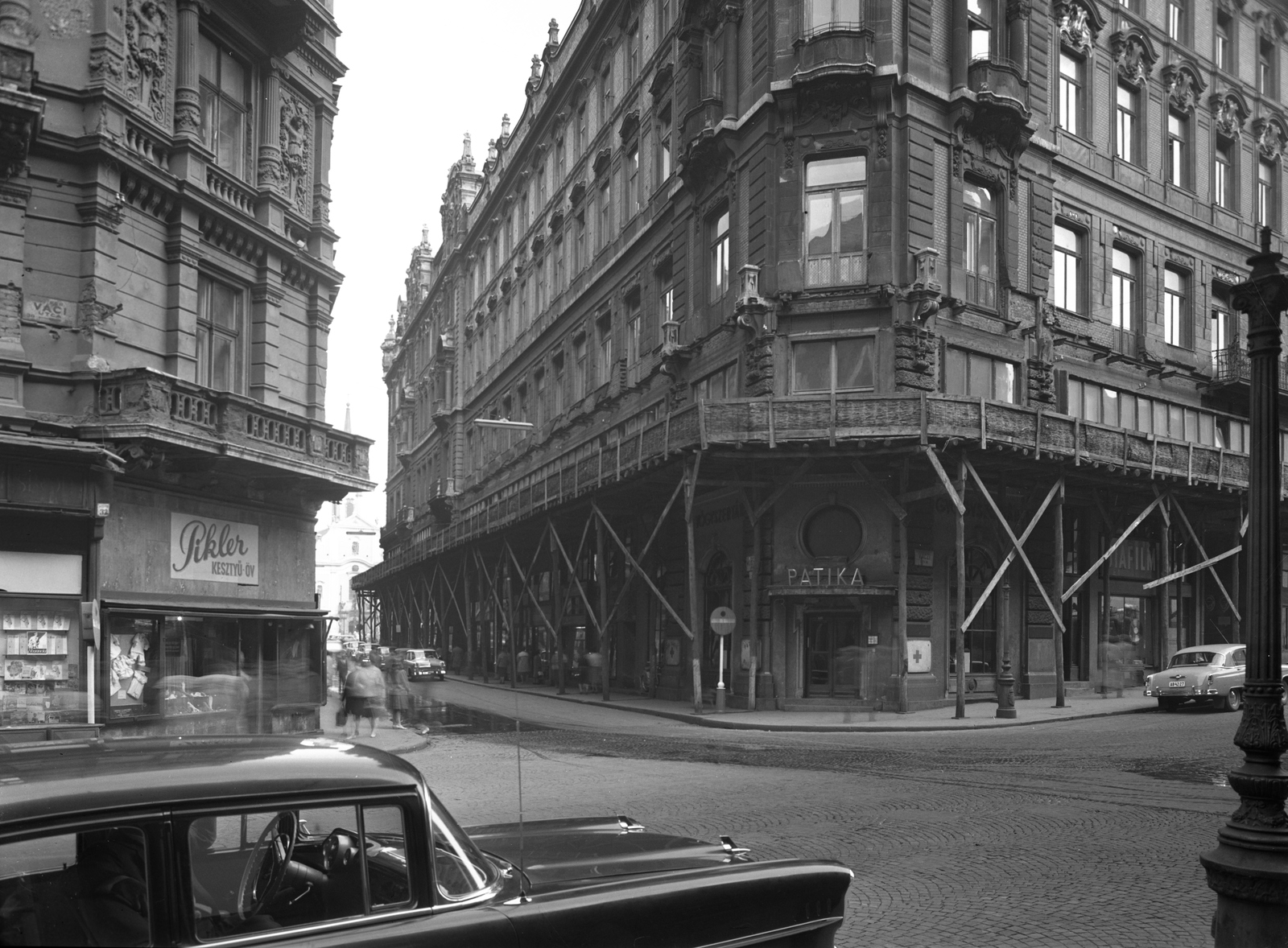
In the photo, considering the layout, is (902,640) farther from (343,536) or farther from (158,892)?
(343,536)

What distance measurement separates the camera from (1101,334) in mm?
31875

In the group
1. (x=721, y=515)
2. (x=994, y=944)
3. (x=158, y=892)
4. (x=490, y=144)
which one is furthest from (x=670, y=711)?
(x=490, y=144)

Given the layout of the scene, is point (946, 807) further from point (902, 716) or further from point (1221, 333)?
point (1221, 333)

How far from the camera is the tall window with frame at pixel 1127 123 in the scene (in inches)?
1318

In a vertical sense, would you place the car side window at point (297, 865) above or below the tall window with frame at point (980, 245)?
below

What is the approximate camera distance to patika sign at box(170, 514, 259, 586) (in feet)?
63.3

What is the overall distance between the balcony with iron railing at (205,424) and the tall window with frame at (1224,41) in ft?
103

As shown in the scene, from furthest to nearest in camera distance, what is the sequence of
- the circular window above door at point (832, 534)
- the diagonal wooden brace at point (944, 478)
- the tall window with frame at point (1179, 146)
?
1. the tall window with frame at point (1179, 146)
2. the circular window above door at point (832, 534)
3. the diagonal wooden brace at point (944, 478)

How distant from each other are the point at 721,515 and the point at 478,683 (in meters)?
19.7

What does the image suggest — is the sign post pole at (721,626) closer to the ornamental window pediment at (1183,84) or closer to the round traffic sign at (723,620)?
the round traffic sign at (723,620)

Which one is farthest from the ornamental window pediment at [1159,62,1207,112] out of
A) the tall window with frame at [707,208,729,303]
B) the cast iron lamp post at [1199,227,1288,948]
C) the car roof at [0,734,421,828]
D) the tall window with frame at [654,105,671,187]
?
the car roof at [0,734,421,828]

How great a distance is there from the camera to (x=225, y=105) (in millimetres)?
21328

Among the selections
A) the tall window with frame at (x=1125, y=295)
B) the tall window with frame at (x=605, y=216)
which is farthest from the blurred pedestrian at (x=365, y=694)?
the tall window with frame at (x=1125, y=295)

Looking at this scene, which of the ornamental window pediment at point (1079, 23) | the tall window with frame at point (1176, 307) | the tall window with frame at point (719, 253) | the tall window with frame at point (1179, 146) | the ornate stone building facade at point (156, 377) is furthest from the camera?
the tall window with frame at point (1179, 146)
